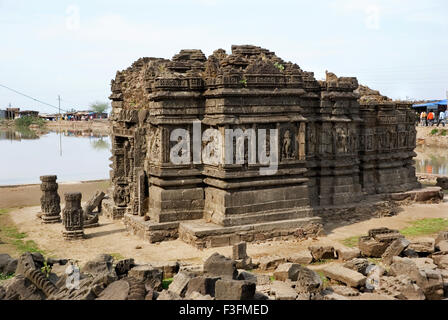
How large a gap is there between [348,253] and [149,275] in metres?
4.49

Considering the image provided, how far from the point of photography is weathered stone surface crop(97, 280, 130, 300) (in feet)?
20.9

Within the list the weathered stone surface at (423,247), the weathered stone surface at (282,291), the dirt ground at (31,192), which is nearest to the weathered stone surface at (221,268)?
the weathered stone surface at (282,291)

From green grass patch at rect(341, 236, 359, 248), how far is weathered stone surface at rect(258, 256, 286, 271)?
8.52 ft

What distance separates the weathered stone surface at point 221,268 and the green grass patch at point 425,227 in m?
6.56

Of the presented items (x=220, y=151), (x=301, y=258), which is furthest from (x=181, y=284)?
(x=220, y=151)

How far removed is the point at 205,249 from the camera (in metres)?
10.8

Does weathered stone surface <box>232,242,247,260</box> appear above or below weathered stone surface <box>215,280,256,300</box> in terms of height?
below

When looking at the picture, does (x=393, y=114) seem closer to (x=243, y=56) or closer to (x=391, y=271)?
(x=243, y=56)

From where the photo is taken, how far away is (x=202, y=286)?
700 centimetres

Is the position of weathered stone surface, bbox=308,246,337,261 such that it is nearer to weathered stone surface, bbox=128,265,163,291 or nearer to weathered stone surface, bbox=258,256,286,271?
weathered stone surface, bbox=258,256,286,271

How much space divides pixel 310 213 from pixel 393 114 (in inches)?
239

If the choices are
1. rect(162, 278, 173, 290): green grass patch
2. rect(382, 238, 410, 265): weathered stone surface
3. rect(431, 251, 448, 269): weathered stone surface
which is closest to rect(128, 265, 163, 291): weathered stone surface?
rect(162, 278, 173, 290): green grass patch

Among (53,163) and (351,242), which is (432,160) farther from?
(53,163)

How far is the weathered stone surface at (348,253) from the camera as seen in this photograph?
10070mm
